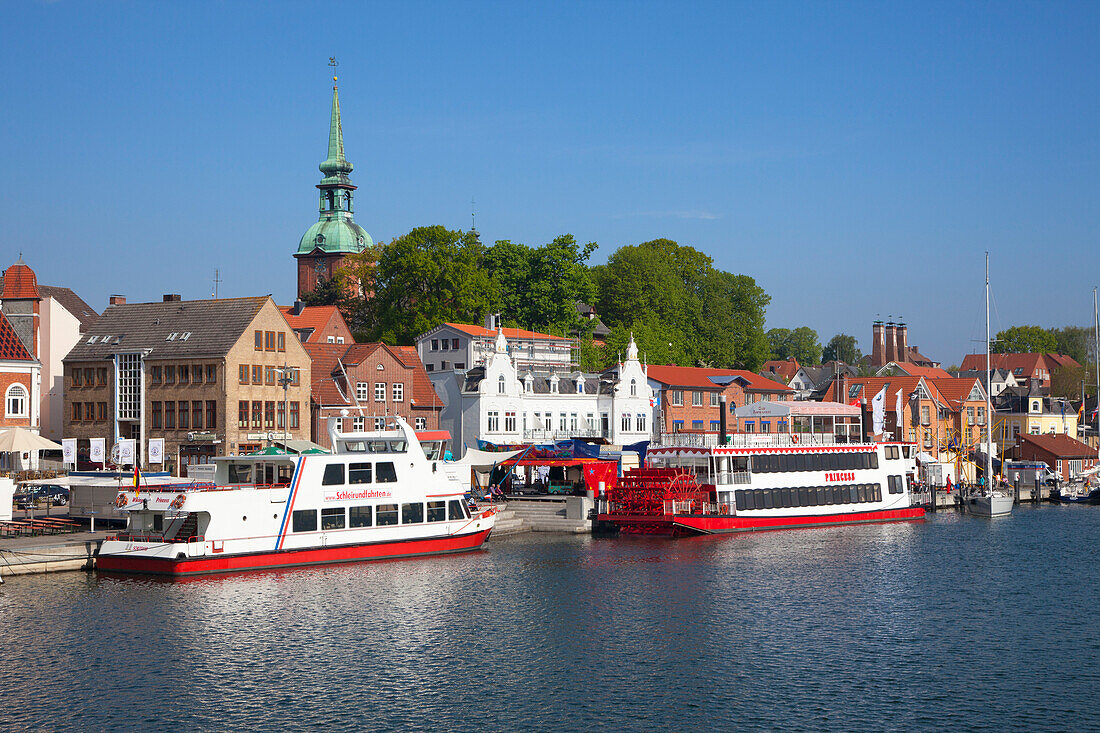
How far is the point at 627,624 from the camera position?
41.7 m

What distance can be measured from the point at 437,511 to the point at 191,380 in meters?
28.0

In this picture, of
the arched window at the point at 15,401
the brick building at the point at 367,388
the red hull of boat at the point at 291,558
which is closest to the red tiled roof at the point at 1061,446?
the brick building at the point at 367,388

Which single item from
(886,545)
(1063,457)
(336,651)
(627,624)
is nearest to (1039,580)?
(886,545)

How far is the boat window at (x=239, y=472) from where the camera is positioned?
5544cm

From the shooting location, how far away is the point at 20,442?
6172cm

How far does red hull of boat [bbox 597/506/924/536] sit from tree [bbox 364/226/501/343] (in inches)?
1639

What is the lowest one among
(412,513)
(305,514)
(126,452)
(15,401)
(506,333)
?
(412,513)

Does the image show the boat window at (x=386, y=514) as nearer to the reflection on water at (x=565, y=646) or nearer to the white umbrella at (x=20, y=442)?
the reflection on water at (x=565, y=646)

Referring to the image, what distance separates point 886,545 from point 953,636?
23755 millimetres

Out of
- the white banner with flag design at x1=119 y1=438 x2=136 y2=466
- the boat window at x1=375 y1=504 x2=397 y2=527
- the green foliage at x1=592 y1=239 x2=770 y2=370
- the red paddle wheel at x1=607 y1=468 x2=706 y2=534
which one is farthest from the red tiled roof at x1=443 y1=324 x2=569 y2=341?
the boat window at x1=375 y1=504 x2=397 y2=527

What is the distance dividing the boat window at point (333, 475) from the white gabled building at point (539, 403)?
3642cm

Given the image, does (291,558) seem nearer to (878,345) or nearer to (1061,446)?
(1061,446)

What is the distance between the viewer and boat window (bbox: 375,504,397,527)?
180 feet

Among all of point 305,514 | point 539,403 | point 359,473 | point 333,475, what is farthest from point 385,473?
point 539,403
